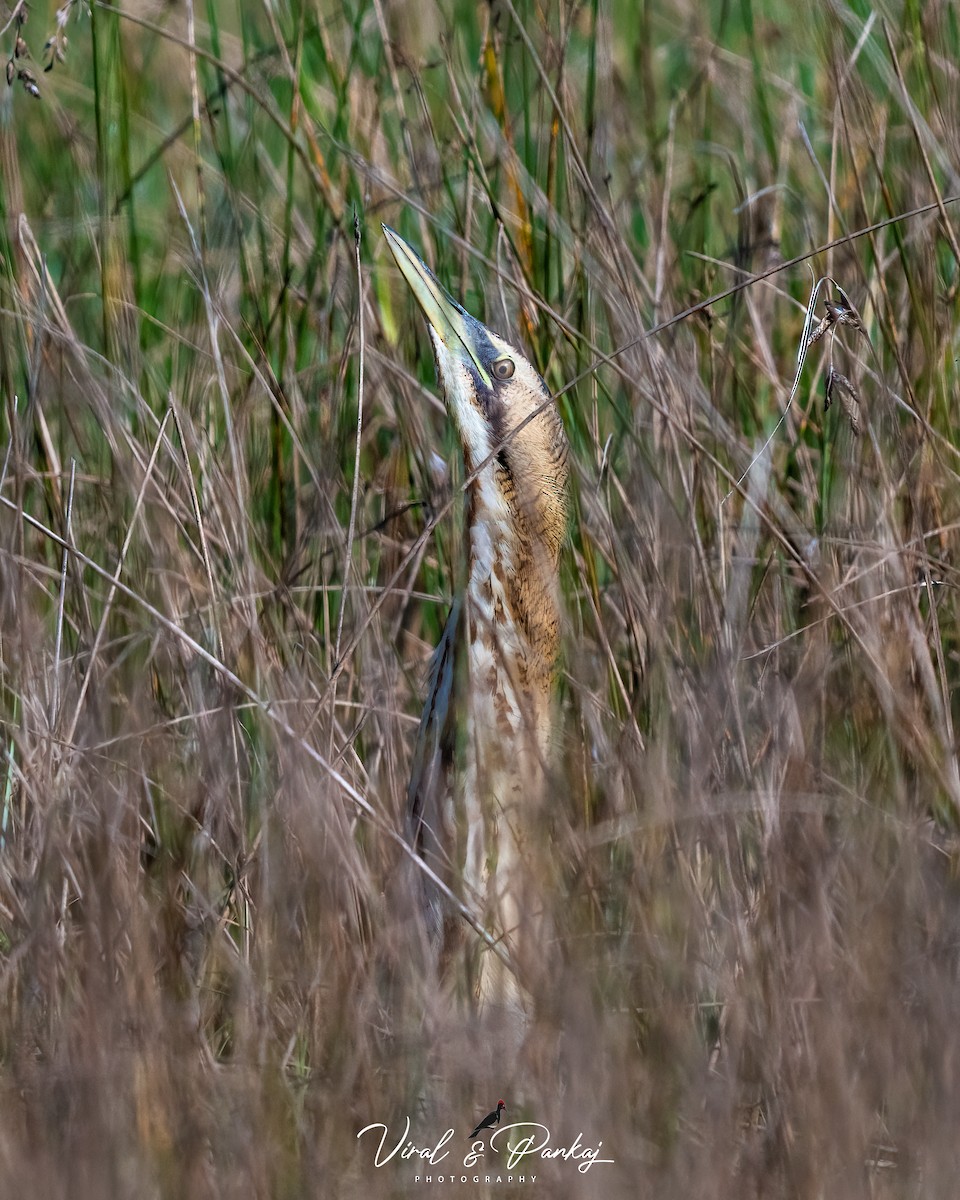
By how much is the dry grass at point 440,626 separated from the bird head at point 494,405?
0.08 m

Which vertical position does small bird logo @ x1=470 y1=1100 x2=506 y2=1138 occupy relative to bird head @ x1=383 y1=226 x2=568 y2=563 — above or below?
below

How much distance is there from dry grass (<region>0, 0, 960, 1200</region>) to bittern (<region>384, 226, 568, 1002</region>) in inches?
2.6

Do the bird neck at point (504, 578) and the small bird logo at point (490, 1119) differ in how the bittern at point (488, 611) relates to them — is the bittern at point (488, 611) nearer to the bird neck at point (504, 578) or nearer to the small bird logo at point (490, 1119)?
the bird neck at point (504, 578)

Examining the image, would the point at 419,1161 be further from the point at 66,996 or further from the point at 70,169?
the point at 70,169

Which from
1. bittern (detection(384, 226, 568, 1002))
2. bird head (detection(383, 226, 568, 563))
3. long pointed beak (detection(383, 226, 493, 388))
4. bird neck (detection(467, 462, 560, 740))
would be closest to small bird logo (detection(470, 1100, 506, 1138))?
bittern (detection(384, 226, 568, 1002))

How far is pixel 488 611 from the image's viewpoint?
2072 mm

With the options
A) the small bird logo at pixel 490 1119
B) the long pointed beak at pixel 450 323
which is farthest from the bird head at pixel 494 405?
the small bird logo at pixel 490 1119

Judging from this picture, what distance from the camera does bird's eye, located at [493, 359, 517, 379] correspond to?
81.8 inches

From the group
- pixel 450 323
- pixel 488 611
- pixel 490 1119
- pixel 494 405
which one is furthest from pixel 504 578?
pixel 490 1119

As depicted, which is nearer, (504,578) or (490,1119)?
(490,1119)

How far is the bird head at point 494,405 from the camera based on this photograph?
6.81 feet

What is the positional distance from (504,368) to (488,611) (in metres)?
0.29

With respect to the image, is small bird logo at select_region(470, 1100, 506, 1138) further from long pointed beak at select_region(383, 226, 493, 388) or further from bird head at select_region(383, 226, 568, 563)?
long pointed beak at select_region(383, 226, 493, 388)

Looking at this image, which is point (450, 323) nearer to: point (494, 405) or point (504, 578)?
point (494, 405)
